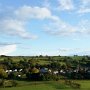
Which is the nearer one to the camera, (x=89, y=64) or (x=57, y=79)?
(x=57, y=79)

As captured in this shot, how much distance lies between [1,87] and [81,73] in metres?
34.5

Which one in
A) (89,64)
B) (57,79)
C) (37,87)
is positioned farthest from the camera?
(89,64)

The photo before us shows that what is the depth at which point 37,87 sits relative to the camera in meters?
75.7

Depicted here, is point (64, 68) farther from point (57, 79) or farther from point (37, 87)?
point (37, 87)

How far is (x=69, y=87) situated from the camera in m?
77.0

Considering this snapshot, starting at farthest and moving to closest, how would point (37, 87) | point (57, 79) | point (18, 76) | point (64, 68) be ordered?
point (64, 68)
point (18, 76)
point (57, 79)
point (37, 87)

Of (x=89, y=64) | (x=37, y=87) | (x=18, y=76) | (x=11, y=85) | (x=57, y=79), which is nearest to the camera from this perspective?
(x=37, y=87)

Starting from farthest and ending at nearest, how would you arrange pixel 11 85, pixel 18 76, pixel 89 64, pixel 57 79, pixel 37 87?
pixel 89 64, pixel 18 76, pixel 57 79, pixel 11 85, pixel 37 87

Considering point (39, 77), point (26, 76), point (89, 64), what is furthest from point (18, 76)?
point (89, 64)

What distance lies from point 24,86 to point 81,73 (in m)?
31.9

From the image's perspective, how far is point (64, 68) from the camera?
413 ft

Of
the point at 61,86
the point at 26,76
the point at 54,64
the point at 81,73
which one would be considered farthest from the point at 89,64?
the point at 61,86

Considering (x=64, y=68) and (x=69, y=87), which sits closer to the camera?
(x=69, y=87)

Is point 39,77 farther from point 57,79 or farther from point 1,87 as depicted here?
point 1,87
